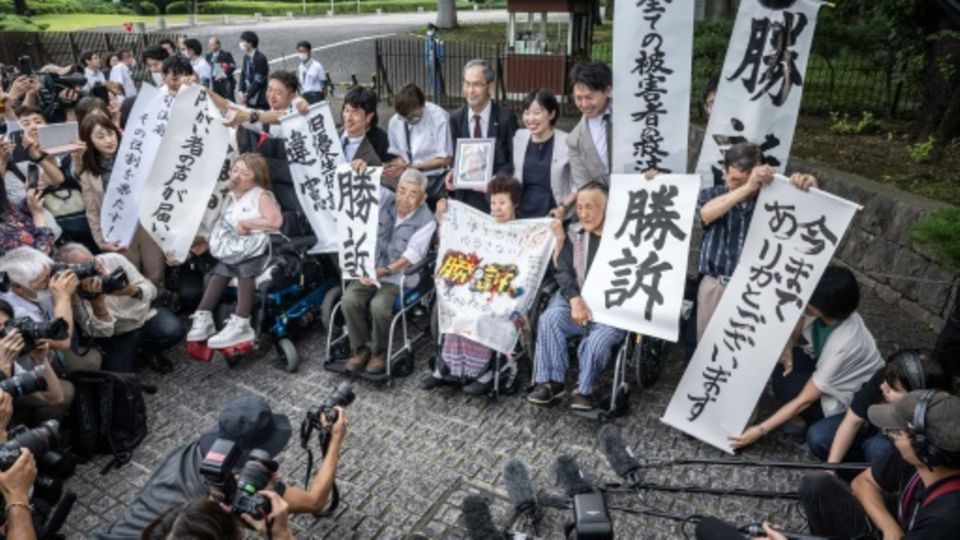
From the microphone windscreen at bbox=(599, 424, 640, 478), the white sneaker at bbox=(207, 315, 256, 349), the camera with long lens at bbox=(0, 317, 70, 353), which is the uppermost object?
the camera with long lens at bbox=(0, 317, 70, 353)

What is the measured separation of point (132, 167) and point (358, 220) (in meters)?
2.18

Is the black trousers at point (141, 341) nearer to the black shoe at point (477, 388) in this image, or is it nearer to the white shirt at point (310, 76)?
the black shoe at point (477, 388)

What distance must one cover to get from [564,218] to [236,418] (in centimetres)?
311

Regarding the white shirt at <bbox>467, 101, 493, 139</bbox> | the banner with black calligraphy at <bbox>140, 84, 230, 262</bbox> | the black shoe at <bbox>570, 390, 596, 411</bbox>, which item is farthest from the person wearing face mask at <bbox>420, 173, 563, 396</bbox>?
the banner with black calligraphy at <bbox>140, 84, 230, 262</bbox>

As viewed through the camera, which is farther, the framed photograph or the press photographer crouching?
the framed photograph

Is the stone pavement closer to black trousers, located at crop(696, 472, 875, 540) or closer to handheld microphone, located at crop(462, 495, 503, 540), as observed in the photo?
handheld microphone, located at crop(462, 495, 503, 540)

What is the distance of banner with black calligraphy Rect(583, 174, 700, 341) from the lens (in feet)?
14.5

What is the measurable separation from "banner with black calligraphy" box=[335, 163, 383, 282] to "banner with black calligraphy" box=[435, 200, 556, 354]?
0.60 meters

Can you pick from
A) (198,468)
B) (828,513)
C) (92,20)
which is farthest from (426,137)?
(92,20)

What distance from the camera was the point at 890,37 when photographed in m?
9.21

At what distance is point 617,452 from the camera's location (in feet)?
13.7

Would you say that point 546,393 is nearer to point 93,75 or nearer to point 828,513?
point 828,513

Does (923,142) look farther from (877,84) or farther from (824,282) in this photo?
(824,282)

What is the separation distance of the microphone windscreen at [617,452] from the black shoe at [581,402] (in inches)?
16.1
